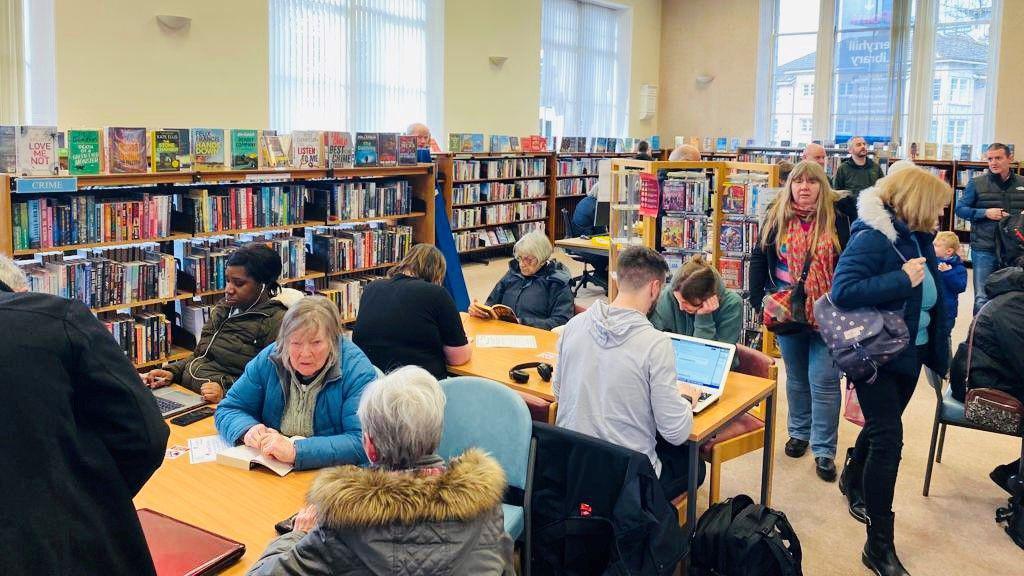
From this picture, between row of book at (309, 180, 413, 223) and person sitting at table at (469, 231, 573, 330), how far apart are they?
2.32m

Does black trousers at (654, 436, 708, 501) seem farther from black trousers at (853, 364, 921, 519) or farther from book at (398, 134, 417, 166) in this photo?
book at (398, 134, 417, 166)

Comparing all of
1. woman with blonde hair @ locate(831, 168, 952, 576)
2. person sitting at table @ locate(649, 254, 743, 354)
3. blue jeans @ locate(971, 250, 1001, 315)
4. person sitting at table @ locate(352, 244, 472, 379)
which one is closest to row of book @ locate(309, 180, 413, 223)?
person sitting at table @ locate(352, 244, 472, 379)

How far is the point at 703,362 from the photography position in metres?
3.49

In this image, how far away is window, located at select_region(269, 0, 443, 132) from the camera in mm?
9820

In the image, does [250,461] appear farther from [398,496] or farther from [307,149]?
[307,149]

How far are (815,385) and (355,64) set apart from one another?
8006 mm

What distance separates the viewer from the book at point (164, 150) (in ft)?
18.1

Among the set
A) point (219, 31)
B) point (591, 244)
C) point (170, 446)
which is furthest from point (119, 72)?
point (170, 446)

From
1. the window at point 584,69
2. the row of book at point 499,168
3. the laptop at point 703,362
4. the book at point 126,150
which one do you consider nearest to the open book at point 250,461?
the laptop at point 703,362

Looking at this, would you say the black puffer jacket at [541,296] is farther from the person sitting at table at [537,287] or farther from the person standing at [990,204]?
the person standing at [990,204]

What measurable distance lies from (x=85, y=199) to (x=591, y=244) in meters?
4.64

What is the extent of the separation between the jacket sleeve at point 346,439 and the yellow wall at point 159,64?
20.9 ft

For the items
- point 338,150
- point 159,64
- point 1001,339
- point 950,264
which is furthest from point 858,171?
point 159,64

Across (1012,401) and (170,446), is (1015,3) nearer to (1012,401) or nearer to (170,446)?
(1012,401)
